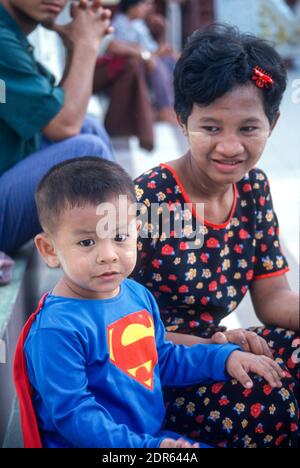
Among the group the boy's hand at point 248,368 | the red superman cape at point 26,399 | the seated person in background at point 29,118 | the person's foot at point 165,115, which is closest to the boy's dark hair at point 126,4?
the person's foot at point 165,115

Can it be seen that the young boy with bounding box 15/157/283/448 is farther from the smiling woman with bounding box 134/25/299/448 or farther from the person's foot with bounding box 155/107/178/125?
the person's foot with bounding box 155/107/178/125

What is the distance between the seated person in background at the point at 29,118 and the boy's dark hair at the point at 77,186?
2.52ft

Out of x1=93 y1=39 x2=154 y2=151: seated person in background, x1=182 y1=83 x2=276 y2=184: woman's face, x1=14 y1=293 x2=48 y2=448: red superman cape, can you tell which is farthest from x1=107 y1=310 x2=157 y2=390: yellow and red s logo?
x1=93 y1=39 x2=154 y2=151: seated person in background

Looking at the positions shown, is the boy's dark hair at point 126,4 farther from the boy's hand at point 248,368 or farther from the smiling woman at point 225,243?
the boy's hand at point 248,368

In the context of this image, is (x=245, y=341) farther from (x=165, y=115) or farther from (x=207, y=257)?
(x=165, y=115)

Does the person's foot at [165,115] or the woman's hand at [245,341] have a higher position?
the person's foot at [165,115]

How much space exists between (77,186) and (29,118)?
900 millimetres

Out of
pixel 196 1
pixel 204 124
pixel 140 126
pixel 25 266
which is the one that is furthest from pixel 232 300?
pixel 196 1

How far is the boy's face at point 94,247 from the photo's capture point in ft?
4.37

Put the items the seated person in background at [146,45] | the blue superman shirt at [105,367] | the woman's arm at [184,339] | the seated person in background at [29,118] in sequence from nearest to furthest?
the blue superman shirt at [105,367]
the woman's arm at [184,339]
the seated person in background at [29,118]
the seated person in background at [146,45]

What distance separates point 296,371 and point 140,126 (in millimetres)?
3538

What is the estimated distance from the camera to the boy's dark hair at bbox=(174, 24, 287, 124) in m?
1.57

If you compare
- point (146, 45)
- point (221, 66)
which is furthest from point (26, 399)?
point (146, 45)

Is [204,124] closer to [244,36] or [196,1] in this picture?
[244,36]
